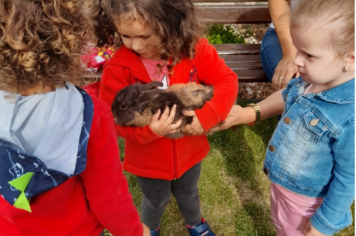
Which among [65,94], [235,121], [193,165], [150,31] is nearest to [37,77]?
[65,94]

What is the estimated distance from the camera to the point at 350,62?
144 centimetres

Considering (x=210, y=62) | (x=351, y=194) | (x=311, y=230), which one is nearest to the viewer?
(x=351, y=194)

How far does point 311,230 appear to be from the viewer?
173 cm

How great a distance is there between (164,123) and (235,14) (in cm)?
254

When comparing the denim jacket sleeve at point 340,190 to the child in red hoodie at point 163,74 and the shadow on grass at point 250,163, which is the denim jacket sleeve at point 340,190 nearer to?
the child in red hoodie at point 163,74

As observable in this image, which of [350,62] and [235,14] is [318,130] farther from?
[235,14]

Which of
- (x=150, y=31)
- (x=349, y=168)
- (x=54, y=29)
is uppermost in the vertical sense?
(x=54, y=29)

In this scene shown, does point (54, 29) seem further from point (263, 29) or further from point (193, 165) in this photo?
point (263, 29)

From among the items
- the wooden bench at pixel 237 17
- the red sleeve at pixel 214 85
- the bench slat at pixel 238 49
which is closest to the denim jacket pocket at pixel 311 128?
the red sleeve at pixel 214 85

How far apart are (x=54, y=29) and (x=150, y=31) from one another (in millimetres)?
828

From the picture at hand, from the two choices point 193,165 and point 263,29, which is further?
point 263,29

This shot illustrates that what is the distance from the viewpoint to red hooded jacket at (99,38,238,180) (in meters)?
2.08

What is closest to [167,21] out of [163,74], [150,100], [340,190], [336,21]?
[163,74]

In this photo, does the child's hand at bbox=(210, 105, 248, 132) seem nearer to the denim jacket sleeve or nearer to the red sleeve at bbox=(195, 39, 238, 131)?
the red sleeve at bbox=(195, 39, 238, 131)
